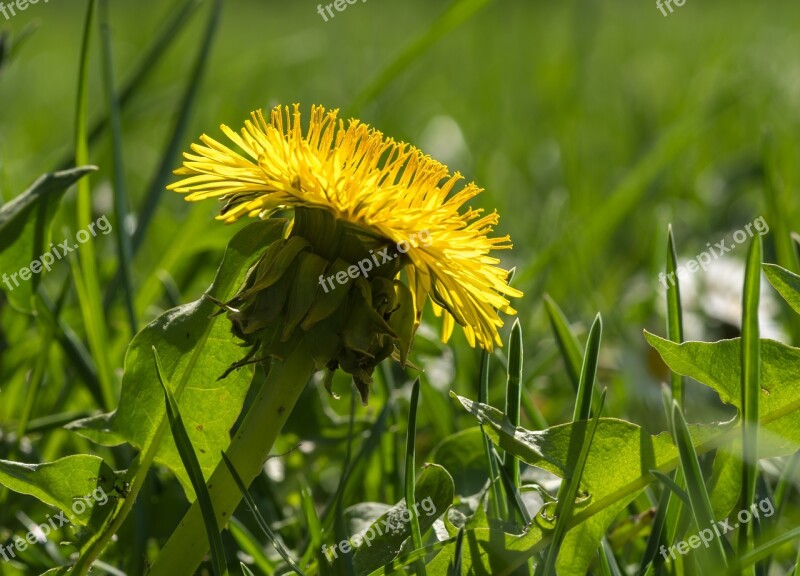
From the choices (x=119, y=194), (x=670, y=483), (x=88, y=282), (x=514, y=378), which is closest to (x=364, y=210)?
(x=514, y=378)

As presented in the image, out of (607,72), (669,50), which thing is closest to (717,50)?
(607,72)

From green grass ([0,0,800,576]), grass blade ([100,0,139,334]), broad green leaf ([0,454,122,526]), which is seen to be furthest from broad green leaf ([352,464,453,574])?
grass blade ([100,0,139,334])

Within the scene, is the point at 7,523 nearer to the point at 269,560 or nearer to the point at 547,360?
the point at 269,560

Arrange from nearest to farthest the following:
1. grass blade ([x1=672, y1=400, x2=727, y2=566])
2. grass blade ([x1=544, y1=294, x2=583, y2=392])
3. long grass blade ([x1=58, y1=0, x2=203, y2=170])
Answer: grass blade ([x1=672, y1=400, x2=727, y2=566])
grass blade ([x1=544, y1=294, x2=583, y2=392])
long grass blade ([x1=58, y1=0, x2=203, y2=170])

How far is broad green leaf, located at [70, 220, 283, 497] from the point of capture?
0.83 metres

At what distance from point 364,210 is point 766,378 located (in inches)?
14.8

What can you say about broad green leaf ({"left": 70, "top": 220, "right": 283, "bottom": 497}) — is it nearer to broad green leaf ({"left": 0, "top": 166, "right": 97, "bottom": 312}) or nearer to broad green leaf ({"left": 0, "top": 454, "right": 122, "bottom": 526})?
broad green leaf ({"left": 0, "top": 454, "right": 122, "bottom": 526})

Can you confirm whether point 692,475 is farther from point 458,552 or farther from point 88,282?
point 88,282

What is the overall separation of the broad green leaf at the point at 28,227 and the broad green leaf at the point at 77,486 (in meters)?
0.25

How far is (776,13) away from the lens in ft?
19.4

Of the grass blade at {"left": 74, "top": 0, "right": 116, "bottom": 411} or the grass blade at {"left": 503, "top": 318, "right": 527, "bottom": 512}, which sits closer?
the grass blade at {"left": 503, "top": 318, "right": 527, "bottom": 512}

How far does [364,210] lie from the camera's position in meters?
0.73

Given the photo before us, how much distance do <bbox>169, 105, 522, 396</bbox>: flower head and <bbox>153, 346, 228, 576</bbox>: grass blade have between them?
0.47 ft

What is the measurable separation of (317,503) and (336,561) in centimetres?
39
